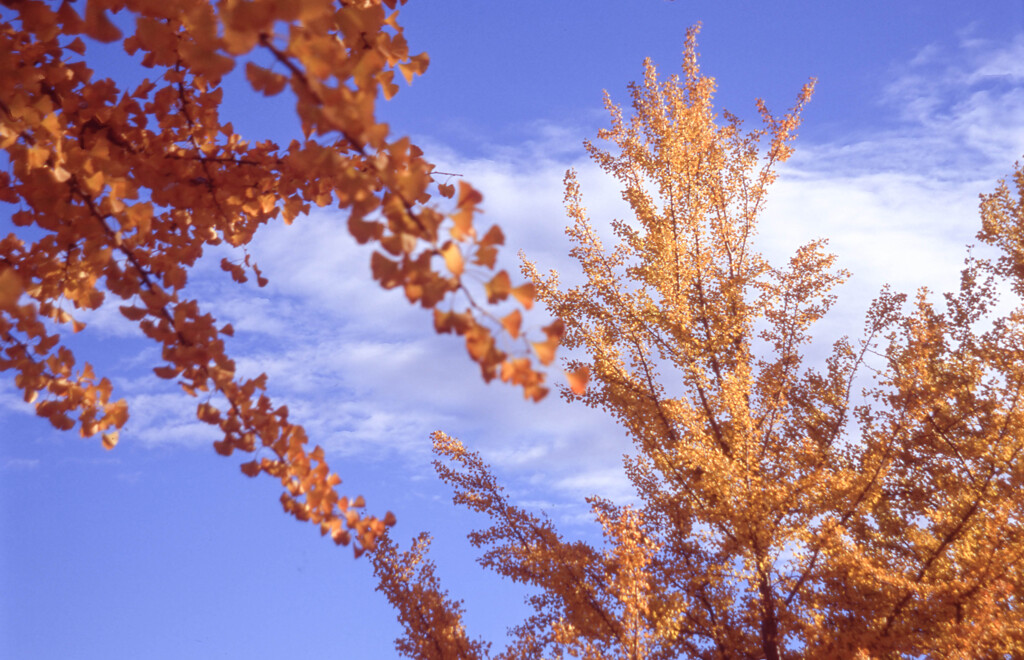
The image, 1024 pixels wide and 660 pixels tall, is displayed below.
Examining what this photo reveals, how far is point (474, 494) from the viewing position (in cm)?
572

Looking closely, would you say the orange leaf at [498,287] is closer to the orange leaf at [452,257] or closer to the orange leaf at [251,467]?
the orange leaf at [452,257]

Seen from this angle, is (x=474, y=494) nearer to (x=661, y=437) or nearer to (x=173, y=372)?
(x=661, y=437)

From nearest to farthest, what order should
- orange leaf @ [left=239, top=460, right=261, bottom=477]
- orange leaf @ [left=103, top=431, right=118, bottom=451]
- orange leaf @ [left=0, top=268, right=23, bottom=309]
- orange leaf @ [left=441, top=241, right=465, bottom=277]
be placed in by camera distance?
orange leaf @ [left=441, top=241, right=465, bottom=277] → orange leaf @ [left=0, top=268, right=23, bottom=309] → orange leaf @ [left=239, top=460, right=261, bottom=477] → orange leaf @ [left=103, top=431, right=118, bottom=451]

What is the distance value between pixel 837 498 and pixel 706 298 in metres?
1.99

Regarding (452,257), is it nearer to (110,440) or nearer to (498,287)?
(498,287)

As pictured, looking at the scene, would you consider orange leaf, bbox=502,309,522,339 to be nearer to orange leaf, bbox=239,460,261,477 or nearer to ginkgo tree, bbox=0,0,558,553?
ginkgo tree, bbox=0,0,558,553

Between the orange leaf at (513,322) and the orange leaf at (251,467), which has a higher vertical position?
the orange leaf at (251,467)

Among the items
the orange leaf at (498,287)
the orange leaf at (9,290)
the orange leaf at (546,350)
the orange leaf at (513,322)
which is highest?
the orange leaf at (9,290)

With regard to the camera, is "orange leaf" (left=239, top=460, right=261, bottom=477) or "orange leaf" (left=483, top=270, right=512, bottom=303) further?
"orange leaf" (left=239, top=460, right=261, bottom=477)

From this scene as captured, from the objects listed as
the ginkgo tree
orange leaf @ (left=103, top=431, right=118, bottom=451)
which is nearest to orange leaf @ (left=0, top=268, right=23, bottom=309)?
the ginkgo tree

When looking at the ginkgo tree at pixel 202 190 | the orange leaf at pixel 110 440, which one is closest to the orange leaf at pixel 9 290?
the ginkgo tree at pixel 202 190

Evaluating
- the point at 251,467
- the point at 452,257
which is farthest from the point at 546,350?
the point at 251,467

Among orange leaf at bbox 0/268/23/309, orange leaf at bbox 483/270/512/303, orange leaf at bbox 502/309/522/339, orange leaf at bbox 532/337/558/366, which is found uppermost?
orange leaf at bbox 0/268/23/309

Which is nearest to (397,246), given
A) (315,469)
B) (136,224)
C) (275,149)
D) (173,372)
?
(315,469)
